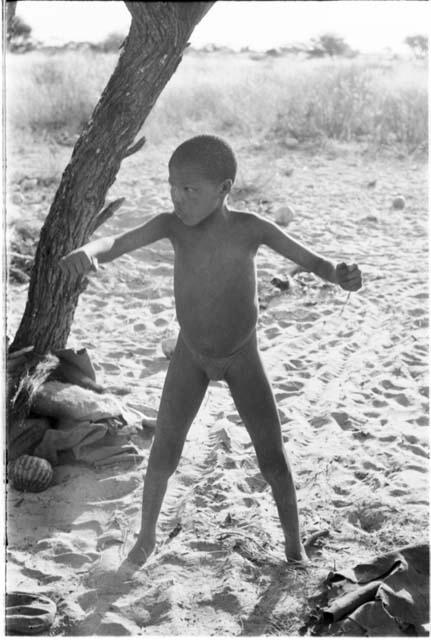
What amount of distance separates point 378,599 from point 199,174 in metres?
1.51

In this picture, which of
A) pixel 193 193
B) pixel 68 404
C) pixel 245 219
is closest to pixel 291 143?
pixel 68 404

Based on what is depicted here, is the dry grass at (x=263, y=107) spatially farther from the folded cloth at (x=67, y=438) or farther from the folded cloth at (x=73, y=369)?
the folded cloth at (x=67, y=438)

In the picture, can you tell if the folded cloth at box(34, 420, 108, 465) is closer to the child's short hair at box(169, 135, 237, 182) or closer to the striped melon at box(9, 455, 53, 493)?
the striped melon at box(9, 455, 53, 493)

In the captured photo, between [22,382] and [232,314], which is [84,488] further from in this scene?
[232,314]

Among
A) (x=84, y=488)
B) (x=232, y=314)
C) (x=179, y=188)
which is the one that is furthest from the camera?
(x=84, y=488)

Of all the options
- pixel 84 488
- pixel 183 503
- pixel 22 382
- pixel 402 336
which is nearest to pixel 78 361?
pixel 22 382

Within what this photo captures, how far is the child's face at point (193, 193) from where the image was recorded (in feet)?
8.66

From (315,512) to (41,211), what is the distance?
5.23m

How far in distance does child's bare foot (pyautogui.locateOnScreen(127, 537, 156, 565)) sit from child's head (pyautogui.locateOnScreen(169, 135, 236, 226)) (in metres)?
1.27

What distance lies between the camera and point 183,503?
3.63 metres

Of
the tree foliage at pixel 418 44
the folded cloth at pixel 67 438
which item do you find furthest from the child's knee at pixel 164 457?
the tree foliage at pixel 418 44

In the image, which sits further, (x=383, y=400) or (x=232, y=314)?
(x=383, y=400)

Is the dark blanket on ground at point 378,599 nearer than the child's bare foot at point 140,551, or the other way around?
the dark blanket on ground at point 378,599

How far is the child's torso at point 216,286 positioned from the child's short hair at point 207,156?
8.2 inches
